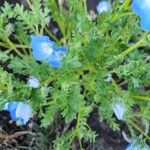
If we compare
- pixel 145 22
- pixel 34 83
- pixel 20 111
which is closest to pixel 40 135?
pixel 20 111

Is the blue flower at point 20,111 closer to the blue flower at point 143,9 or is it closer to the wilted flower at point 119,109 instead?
the wilted flower at point 119,109

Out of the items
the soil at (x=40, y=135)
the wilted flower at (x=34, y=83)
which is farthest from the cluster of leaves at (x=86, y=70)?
the soil at (x=40, y=135)

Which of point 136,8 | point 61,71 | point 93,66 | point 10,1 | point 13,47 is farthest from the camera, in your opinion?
point 10,1

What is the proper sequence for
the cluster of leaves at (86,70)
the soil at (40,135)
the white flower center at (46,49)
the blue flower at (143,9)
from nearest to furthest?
the blue flower at (143,9) < the cluster of leaves at (86,70) < the white flower center at (46,49) < the soil at (40,135)

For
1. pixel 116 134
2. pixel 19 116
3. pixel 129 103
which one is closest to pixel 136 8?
pixel 129 103

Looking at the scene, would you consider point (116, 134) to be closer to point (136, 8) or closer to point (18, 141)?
point (18, 141)

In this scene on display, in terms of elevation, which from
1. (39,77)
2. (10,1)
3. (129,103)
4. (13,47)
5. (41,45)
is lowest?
(129,103)

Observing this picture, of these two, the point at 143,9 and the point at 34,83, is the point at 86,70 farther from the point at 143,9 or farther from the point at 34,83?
the point at 143,9
